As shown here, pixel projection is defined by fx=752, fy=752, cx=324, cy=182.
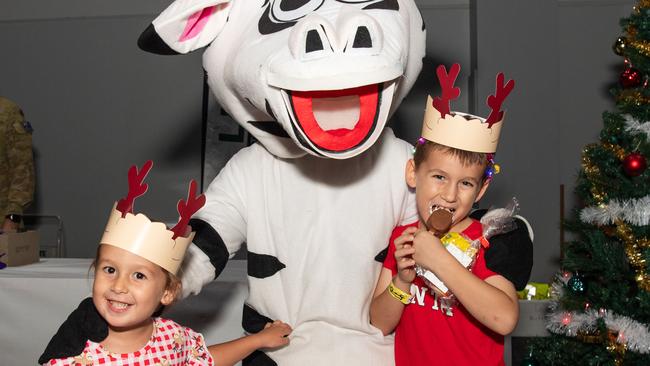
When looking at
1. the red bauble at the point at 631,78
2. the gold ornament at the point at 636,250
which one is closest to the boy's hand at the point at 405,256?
the gold ornament at the point at 636,250

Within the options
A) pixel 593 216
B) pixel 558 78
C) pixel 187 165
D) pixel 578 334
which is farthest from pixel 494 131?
pixel 187 165

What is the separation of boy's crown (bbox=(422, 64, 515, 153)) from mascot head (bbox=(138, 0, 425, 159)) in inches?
4.5

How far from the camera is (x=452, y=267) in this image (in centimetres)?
163

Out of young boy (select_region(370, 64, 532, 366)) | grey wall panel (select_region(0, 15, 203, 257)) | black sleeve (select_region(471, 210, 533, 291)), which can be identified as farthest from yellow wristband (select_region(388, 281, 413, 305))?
grey wall panel (select_region(0, 15, 203, 257))

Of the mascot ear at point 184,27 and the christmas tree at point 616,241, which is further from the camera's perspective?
the christmas tree at point 616,241

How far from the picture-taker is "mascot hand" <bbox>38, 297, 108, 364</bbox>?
63.3 inches

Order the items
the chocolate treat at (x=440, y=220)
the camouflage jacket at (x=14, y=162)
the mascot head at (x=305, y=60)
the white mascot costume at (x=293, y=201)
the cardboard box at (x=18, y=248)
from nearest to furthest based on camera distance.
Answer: the mascot head at (x=305, y=60), the chocolate treat at (x=440, y=220), the white mascot costume at (x=293, y=201), the cardboard box at (x=18, y=248), the camouflage jacket at (x=14, y=162)

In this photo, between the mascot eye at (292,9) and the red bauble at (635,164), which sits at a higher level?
the mascot eye at (292,9)

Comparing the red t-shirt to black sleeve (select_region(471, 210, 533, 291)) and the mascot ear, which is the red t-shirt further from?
the mascot ear

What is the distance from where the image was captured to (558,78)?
461 centimetres

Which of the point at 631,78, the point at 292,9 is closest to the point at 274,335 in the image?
the point at 292,9

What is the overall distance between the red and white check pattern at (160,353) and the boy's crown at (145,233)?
19cm

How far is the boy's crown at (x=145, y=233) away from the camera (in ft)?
5.25

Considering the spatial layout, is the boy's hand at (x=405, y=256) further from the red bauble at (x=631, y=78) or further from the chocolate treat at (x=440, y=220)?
the red bauble at (x=631, y=78)
